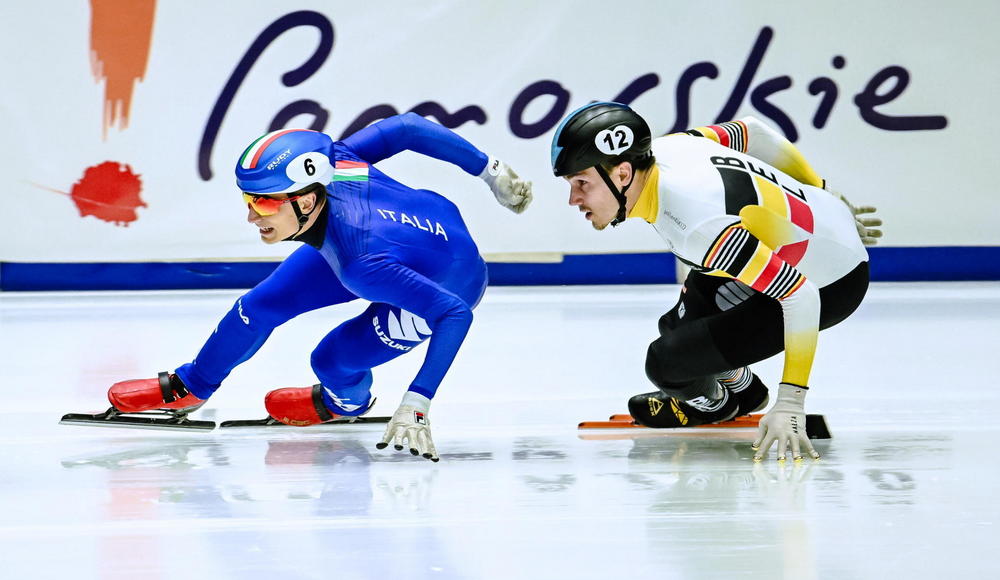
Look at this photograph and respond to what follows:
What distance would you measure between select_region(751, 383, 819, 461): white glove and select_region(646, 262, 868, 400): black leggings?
0.97 feet

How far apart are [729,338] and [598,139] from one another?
0.74 metres

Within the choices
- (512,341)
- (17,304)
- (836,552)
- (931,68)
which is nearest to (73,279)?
(17,304)

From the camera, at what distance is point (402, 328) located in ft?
10.7

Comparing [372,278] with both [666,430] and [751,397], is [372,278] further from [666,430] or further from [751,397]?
[751,397]

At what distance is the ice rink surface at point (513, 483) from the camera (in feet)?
6.79

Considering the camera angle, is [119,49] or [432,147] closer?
[432,147]

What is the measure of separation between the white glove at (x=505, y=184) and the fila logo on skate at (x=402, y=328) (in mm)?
461

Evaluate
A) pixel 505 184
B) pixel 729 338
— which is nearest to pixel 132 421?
pixel 505 184

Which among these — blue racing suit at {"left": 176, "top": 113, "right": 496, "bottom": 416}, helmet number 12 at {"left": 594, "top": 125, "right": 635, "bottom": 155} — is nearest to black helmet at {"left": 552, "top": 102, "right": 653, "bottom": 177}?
helmet number 12 at {"left": 594, "top": 125, "right": 635, "bottom": 155}

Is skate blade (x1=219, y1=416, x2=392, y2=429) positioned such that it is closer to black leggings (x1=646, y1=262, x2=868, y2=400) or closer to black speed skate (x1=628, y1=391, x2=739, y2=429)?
black speed skate (x1=628, y1=391, x2=739, y2=429)

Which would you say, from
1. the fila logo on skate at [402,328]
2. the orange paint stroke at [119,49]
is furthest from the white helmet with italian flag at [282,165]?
the orange paint stroke at [119,49]

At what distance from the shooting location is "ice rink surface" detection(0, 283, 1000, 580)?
207 centimetres

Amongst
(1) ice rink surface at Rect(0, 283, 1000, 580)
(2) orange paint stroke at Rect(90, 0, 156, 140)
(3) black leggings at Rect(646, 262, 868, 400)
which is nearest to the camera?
(1) ice rink surface at Rect(0, 283, 1000, 580)

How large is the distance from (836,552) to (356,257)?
147 centimetres
